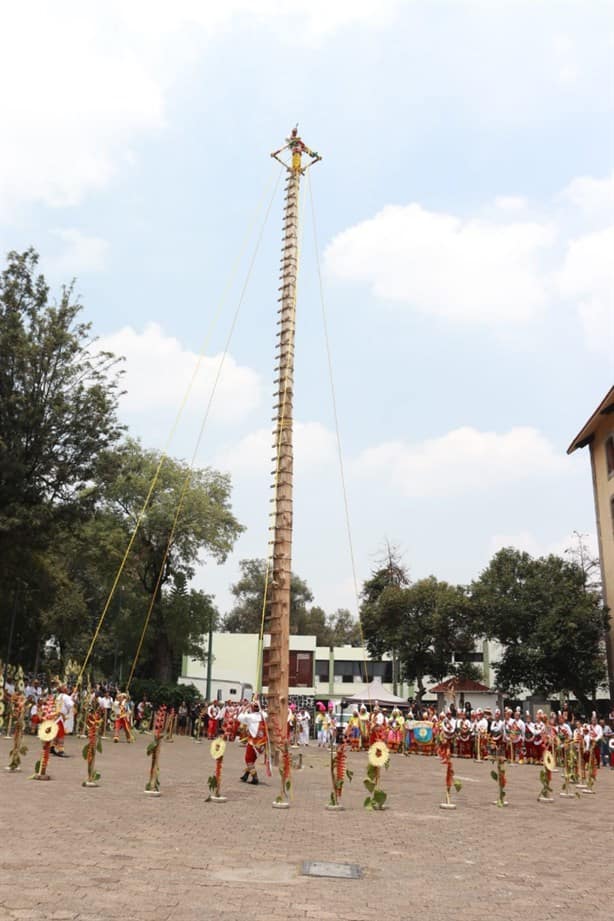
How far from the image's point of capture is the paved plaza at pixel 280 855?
633 centimetres

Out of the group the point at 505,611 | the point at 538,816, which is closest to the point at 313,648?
the point at 505,611

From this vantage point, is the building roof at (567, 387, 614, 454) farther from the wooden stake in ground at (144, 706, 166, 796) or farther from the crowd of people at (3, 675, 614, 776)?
the wooden stake in ground at (144, 706, 166, 796)

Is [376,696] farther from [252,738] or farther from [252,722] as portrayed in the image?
[252,722]

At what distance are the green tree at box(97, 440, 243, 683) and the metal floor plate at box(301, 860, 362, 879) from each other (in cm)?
3665

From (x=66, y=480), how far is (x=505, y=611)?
71.5 ft

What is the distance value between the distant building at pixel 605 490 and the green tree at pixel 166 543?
21319 millimetres

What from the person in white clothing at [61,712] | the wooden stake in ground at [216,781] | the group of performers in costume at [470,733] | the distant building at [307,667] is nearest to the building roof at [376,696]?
the group of performers in costume at [470,733]

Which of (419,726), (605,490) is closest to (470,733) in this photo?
(419,726)

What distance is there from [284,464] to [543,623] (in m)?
22.3

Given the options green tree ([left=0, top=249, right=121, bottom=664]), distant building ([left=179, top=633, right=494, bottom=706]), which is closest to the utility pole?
green tree ([left=0, top=249, right=121, bottom=664])

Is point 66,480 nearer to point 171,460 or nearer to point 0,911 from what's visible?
point 171,460

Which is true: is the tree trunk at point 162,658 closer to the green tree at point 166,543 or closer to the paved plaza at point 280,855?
the green tree at point 166,543

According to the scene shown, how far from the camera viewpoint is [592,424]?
117 feet

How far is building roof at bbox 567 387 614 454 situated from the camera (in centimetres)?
3288
